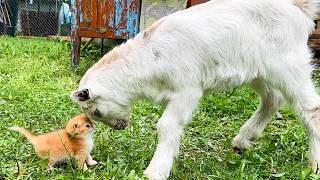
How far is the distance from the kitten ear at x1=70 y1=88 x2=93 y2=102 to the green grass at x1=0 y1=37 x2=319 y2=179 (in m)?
0.50

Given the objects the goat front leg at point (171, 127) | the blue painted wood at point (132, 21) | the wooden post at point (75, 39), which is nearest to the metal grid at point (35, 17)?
the wooden post at point (75, 39)

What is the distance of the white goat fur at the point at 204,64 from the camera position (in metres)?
4.04

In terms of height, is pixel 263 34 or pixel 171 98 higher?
pixel 263 34

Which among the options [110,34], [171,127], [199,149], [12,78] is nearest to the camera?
[171,127]

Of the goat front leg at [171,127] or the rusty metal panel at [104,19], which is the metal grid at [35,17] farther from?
the goat front leg at [171,127]

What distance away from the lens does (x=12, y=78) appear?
25.0 feet

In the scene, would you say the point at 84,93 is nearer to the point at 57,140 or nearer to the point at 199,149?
the point at 57,140

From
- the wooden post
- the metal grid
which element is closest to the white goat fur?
the wooden post

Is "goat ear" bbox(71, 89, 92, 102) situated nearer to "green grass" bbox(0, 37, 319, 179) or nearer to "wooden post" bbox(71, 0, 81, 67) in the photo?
"green grass" bbox(0, 37, 319, 179)

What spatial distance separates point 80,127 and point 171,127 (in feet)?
2.27

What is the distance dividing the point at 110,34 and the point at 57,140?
4777 mm

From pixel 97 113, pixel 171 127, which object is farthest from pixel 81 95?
pixel 171 127

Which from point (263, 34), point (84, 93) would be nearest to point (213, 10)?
point (263, 34)

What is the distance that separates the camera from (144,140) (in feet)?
16.4
